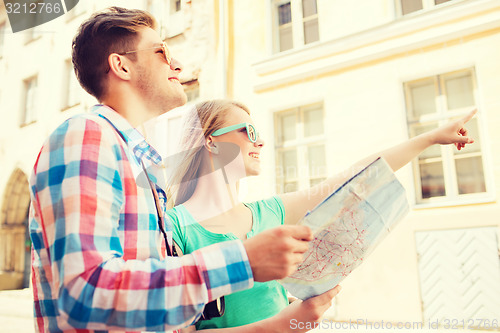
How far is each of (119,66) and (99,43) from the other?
0.07 metres

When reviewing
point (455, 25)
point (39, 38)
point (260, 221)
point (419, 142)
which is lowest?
point (260, 221)

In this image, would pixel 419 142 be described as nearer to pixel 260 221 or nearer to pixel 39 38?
pixel 260 221

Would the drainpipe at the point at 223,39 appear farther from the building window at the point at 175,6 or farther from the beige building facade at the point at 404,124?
the building window at the point at 175,6

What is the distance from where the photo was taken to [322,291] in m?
0.78

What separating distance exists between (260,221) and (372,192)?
0.50 m

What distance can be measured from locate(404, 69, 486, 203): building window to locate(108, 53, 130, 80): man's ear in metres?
3.35

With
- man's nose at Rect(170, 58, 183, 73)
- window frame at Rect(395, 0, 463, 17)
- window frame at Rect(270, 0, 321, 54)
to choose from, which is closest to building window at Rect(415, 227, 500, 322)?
window frame at Rect(395, 0, 463, 17)

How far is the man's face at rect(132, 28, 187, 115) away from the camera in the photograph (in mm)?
775

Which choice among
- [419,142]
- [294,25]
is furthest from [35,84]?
[419,142]

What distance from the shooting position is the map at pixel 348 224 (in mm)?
618

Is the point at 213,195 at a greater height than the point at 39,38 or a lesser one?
lesser

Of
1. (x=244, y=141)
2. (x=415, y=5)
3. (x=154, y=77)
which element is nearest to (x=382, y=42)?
(x=415, y=5)

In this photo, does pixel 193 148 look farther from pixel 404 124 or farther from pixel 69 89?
pixel 69 89

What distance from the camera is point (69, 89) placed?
5941 mm
